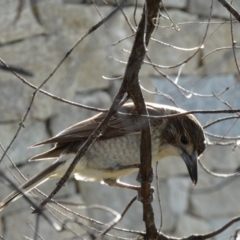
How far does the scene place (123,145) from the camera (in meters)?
3.23

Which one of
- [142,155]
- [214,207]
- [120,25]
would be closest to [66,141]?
[142,155]

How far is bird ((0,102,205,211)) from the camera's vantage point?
319 centimetres

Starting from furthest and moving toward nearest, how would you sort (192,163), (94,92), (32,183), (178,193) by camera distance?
(178,193), (94,92), (192,163), (32,183)

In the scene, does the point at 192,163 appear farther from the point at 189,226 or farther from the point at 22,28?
the point at 189,226

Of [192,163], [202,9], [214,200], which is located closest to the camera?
[192,163]

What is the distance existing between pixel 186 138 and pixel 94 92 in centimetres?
188

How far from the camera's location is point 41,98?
472 cm

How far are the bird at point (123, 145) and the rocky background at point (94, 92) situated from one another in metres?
0.82

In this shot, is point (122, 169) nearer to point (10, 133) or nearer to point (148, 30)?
point (148, 30)

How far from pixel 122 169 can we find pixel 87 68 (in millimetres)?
1870

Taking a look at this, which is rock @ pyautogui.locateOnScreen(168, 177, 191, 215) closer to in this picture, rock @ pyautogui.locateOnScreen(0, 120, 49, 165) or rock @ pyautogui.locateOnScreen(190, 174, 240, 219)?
rock @ pyautogui.locateOnScreen(190, 174, 240, 219)

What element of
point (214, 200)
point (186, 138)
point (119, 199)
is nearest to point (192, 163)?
point (186, 138)

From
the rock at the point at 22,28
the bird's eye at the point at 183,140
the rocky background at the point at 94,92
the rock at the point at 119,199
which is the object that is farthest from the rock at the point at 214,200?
the bird's eye at the point at 183,140

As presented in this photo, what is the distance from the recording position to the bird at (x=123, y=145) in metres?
3.19
